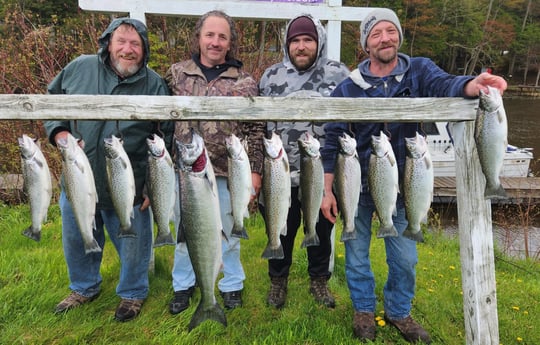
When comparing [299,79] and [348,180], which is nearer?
[348,180]

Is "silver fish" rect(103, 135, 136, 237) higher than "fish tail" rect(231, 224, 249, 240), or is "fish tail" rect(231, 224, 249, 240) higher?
"silver fish" rect(103, 135, 136, 237)

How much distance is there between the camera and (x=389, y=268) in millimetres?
2992

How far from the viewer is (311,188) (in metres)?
2.54

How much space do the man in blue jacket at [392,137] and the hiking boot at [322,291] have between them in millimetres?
387

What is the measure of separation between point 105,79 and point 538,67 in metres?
51.0

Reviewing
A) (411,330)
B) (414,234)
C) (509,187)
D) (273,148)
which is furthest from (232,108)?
(509,187)

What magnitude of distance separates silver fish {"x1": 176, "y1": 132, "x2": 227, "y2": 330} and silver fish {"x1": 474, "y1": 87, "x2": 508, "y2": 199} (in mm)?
1632

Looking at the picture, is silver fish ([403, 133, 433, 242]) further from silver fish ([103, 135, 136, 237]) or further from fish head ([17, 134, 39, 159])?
fish head ([17, 134, 39, 159])

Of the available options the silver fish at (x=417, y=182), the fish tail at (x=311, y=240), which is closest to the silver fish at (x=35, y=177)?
the fish tail at (x=311, y=240)

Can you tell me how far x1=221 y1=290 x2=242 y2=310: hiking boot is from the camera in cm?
331

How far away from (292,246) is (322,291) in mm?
521

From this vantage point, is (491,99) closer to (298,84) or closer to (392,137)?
(392,137)

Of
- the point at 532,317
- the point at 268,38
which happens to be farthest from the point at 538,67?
the point at 532,317

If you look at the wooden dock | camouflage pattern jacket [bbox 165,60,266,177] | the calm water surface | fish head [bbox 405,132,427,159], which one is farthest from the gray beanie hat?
the calm water surface
